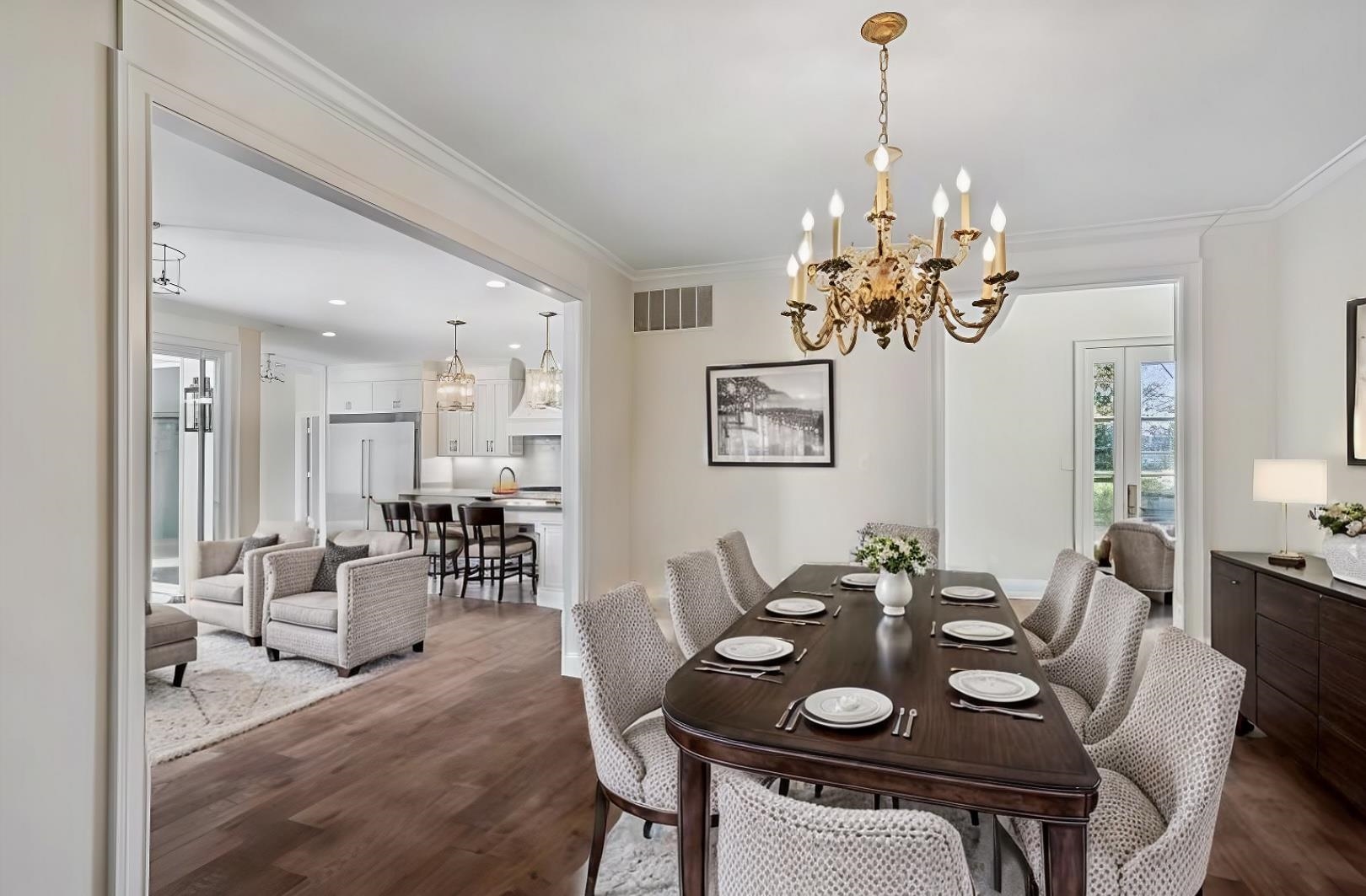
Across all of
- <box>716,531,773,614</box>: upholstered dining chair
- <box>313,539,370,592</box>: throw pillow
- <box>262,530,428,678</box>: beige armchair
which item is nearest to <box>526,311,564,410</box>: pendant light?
<box>262,530,428,678</box>: beige armchair

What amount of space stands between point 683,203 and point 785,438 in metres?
1.74

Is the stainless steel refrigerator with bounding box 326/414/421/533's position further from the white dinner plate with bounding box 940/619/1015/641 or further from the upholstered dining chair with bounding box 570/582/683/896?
the white dinner plate with bounding box 940/619/1015/641

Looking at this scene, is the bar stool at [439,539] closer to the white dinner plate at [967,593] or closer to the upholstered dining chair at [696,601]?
the upholstered dining chair at [696,601]

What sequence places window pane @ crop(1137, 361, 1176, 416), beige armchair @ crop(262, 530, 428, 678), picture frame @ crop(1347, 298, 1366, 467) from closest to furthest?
picture frame @ crop(1347, 298, 1366, 467) → beige armchair @ crop(262, 530, 428, 678) → window pane @ crop(1137, 361, 1176, 416)

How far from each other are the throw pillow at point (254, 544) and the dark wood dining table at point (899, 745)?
4.55 meters

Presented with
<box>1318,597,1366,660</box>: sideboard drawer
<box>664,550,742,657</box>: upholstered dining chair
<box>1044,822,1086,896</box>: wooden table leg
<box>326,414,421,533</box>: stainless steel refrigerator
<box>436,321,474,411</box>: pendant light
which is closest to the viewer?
<box>1044,822,1086,896</box>: wooden table leg

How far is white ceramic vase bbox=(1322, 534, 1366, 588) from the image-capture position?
8.65ft

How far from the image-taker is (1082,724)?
84.1 inches

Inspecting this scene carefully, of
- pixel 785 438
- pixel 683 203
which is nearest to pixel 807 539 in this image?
pixel 785 438

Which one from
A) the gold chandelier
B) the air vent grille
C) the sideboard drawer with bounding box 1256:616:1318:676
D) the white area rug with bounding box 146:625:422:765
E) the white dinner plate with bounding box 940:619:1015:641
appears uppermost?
the air vent grille

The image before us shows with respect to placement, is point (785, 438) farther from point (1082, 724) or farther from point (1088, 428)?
point (1088, 428)

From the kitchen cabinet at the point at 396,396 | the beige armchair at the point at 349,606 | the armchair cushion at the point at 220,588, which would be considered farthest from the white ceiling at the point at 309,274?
the armchair cushion at the point at 220,588

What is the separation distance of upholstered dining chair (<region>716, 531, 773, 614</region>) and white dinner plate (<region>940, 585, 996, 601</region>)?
2.71ft

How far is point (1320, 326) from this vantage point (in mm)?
3340
